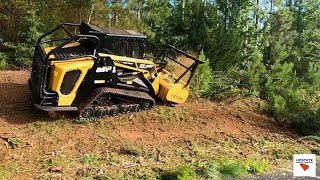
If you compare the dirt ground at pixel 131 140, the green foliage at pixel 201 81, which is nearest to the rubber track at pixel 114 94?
the dirt ground at pixel 131 140

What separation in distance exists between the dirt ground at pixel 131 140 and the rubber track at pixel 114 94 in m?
0.29

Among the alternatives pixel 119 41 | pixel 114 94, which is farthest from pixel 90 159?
pixel 119 41

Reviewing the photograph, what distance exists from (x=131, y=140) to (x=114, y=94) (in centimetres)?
99

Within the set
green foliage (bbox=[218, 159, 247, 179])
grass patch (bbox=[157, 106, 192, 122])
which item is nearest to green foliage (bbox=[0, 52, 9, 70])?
grass patch (bbox=[157, 106, 192, 122])

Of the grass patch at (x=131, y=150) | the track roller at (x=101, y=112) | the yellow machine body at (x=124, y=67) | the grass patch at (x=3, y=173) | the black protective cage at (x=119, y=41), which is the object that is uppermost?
the black protective cage at (x=119, y=41)

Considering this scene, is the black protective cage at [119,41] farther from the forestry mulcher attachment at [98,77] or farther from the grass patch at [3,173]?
the grass patch at [3,173]

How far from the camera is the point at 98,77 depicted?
6.52 metres

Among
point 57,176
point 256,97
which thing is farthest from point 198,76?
point 57,176

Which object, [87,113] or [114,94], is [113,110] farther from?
[87,113]

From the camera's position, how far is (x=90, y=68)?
640 cm

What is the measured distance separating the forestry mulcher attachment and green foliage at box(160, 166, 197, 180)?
83.4 inches

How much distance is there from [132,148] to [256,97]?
4.20m

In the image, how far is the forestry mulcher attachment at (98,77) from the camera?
614 centimetres

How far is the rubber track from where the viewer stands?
6.43 meters
